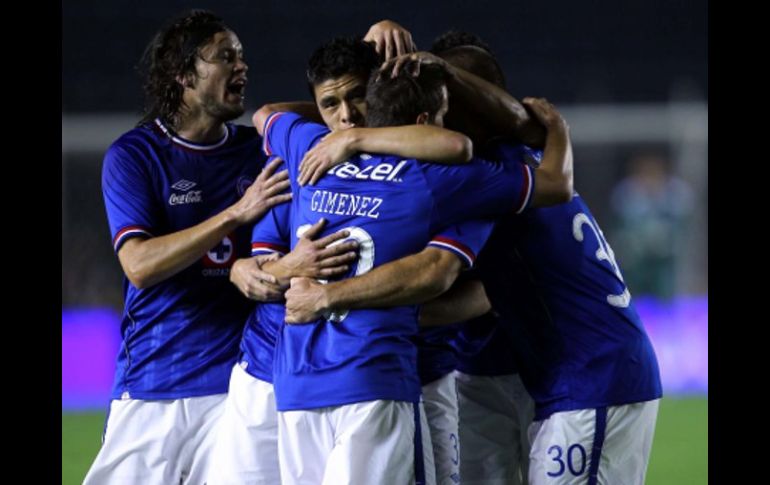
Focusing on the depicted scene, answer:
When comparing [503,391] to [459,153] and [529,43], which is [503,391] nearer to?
[459,153]

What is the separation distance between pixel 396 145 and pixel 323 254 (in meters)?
0.43

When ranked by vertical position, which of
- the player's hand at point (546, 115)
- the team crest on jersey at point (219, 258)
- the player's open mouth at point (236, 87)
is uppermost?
the player's open mouth at point (236, 87)

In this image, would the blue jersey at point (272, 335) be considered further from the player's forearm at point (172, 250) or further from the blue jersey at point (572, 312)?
the blue jersey at point (572, 312)

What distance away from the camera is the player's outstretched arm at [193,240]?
14.1ft

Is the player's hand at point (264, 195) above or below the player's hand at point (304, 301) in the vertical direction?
above

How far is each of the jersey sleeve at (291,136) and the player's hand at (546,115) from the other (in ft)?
2.55

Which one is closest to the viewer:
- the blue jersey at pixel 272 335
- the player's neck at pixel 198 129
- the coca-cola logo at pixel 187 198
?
the blue jersey at pixel 272 335

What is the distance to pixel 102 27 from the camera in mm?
17047

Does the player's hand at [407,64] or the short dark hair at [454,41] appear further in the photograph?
the short dark hair at [454,41]

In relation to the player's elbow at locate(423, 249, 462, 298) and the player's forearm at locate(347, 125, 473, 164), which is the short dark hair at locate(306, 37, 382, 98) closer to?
the player's forearm at locate(347, 125, 473, 164)

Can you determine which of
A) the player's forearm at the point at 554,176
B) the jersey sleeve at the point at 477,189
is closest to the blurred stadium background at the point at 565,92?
the player's forearm at the point at 554,176

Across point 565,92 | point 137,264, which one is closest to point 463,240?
point 137,264

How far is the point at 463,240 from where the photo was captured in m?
3.75

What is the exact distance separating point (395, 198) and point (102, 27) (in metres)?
14.4
